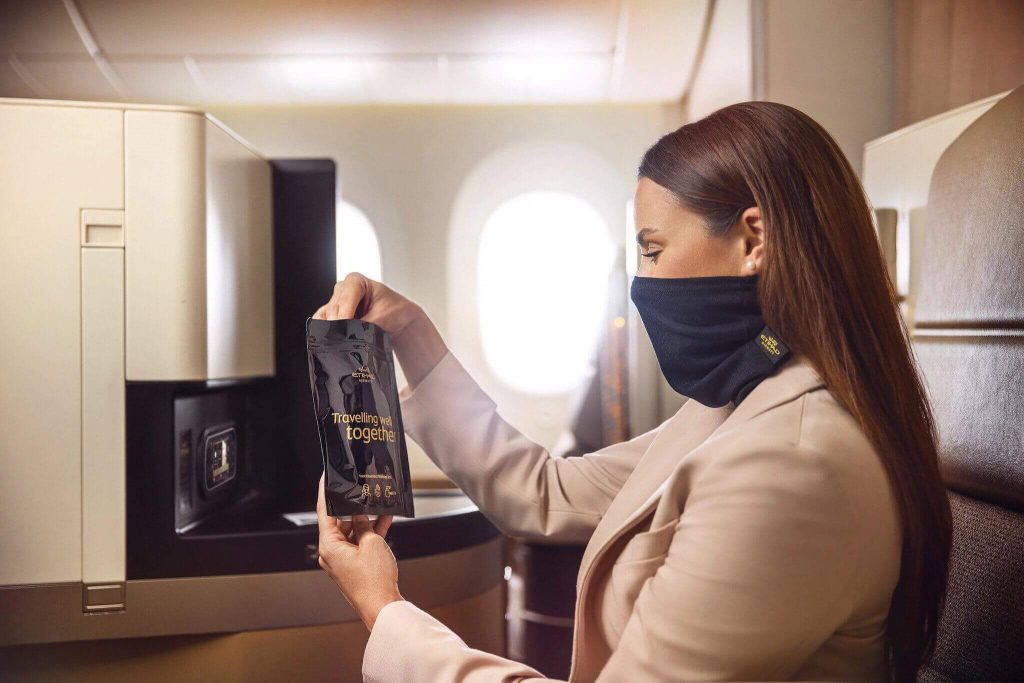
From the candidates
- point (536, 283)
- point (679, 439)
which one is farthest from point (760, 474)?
point (536, 283)

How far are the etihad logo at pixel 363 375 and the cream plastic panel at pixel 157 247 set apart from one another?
36cm

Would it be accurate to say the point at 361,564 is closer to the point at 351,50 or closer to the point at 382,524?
the point at 382,524

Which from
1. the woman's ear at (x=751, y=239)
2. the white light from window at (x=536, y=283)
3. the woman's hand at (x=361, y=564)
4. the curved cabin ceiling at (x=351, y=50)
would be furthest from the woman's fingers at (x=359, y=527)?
the white light from window at (x=536, y=283)

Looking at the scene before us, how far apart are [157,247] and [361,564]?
624mm

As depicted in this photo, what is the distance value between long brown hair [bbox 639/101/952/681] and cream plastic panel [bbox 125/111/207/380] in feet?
2.67

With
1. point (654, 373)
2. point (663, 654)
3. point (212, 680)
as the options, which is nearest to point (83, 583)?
point (212, 680)

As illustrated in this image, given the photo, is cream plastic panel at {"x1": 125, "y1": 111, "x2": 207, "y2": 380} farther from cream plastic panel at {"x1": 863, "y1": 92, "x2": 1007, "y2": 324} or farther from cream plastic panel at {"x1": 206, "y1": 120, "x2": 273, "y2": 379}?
cream plastic panel at {"x1": 863, "y1": 92, "x2": 1007, "y2": 324}

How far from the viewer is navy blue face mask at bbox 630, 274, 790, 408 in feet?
3.12

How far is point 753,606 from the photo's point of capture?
0.79 metres

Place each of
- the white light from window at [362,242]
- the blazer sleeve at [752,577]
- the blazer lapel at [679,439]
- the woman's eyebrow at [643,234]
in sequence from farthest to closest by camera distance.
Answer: the white light from window at [362,242] < the woman's eyebrow at [643,234] < the blazer lapel at [679,439] < the blazer sleeve at [752,577]

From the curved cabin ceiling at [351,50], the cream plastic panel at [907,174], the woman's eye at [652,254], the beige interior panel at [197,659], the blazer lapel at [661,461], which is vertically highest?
the curved cabin ceiling at [351,50]

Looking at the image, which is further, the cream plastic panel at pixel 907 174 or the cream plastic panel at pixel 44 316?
the cream plastic panel at pixel 907 174

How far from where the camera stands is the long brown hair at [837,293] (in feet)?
2.92

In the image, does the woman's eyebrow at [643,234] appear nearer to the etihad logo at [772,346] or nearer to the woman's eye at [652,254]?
the woman's eye at [652,254]
